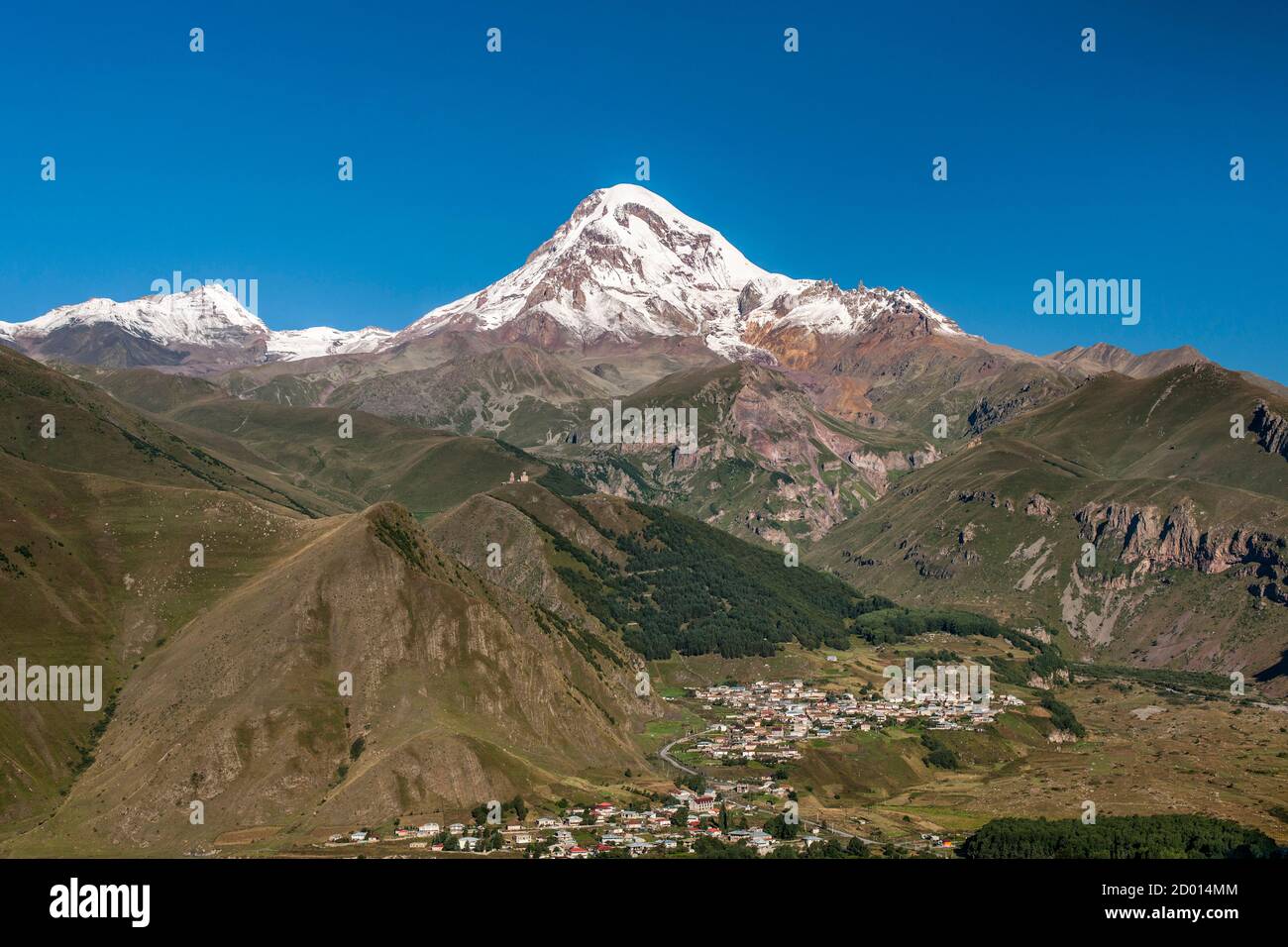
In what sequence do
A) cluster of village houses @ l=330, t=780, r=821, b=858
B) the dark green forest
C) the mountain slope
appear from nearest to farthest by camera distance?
cluster of village houses @ l=330, t=780, r=821, b=858 < the dark green forest < the mountain slope

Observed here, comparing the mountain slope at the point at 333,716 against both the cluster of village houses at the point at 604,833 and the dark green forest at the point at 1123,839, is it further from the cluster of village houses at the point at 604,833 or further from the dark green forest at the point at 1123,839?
the dark green forest at the point at 1123,839

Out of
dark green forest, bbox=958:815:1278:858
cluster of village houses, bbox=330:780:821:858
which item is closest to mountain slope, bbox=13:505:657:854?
cluster of village houses, bbox=330:780:821:858

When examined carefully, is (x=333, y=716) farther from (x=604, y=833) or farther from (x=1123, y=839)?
(x=1123, y=839)

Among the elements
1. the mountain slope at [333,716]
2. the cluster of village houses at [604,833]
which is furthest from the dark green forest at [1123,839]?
the mountain slope at [333,716]

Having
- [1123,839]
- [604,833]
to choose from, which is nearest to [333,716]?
[604,833]

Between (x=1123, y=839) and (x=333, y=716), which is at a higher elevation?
(x=333, y=716)

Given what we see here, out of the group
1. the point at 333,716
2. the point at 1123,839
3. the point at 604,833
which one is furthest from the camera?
the point at 333,716

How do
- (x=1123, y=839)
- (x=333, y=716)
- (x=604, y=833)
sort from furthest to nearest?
(x=333, y=716)
(x=604, y=833)
(x=1123, y=839)

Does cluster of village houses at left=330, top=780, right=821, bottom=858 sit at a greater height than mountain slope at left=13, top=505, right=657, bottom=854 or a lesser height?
lesser

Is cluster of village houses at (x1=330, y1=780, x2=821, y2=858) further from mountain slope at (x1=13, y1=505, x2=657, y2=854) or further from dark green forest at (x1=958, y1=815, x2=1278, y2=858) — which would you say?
dark green forest at (x1=958, y1=815, x2=1278, y2=858)
